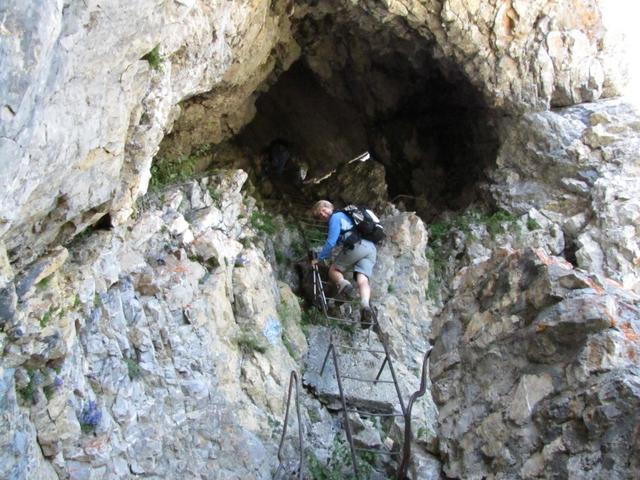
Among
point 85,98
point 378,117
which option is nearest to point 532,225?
point 378,117

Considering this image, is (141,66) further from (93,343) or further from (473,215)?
(473,215)

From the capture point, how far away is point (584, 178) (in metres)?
11.9

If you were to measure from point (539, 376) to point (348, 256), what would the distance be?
479cm

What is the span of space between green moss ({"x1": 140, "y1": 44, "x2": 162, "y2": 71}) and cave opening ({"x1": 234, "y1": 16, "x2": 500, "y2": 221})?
21.3 ft

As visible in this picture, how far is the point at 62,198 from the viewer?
5.48m

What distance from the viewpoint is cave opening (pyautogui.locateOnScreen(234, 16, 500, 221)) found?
528 inches

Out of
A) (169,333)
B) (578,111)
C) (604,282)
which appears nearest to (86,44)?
(169,333)

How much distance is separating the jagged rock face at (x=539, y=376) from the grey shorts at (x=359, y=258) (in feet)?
10.7

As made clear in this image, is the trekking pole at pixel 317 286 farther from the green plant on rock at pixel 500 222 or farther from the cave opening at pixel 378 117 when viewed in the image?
the green plant on rock at pixel 500 222

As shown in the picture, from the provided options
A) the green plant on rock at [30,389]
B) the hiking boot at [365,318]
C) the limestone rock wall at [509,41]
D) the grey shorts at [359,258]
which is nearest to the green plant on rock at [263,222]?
the grey shorts at [359,258]

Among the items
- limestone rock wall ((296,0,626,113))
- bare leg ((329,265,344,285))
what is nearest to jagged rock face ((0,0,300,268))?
bare leg ((329,265,344,285))

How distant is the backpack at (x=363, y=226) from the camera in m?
9.61

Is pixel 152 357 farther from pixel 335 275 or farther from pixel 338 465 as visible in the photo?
pixel 335 275

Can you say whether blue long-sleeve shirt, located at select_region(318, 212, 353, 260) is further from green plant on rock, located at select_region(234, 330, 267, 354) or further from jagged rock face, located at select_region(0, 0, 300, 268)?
jagged rock face, located at select_region(0, 0, 300, 268)
